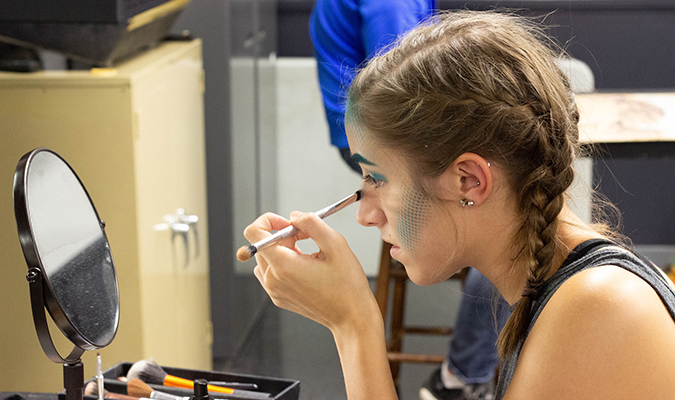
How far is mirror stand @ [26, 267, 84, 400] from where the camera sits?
65 cm

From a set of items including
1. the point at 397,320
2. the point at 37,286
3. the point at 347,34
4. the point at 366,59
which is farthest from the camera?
the point at 397,320

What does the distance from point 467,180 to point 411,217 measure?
84mm

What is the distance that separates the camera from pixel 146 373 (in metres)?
0.90

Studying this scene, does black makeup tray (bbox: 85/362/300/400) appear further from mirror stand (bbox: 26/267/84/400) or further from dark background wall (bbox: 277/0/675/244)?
dark background wall (bbox: 277/0/675/244)

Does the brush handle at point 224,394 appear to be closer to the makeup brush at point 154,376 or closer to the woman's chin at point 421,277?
the makeup brush at point 154,376

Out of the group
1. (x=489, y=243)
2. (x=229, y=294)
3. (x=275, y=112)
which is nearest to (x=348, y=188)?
(x=275, y=112)

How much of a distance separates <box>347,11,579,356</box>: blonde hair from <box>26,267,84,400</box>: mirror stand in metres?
0.41

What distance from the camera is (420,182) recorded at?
81 centimetres

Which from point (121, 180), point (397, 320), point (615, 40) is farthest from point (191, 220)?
point (615, 40)

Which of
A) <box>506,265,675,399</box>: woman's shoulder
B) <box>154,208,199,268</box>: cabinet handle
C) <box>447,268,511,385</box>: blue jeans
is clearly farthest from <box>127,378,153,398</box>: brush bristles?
<box>447,268,511,385</box>: blue jeans

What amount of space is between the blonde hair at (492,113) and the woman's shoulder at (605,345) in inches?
3.6

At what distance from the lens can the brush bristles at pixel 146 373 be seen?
0.90m

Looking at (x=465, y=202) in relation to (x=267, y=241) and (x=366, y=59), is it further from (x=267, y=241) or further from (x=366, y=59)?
(x=366, y=59)

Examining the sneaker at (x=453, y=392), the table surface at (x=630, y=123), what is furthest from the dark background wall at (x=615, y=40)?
the sneaker at (x=453, y=392)
